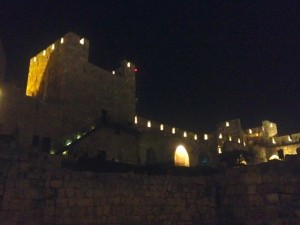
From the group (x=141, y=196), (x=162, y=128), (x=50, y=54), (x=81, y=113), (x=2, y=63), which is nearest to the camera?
(x=141, y=196)

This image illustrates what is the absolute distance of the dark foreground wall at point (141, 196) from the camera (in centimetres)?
885

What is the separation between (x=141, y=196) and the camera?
11.1 metres

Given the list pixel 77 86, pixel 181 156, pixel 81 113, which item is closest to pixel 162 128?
pixel 181 156

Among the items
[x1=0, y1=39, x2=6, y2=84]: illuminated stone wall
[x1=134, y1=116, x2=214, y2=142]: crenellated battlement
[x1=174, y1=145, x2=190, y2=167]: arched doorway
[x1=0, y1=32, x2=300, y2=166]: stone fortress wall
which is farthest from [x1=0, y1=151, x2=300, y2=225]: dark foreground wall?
[x1=174, y1=145, x2=190, y2=167]: arched doorway

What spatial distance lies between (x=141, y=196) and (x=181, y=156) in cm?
2332

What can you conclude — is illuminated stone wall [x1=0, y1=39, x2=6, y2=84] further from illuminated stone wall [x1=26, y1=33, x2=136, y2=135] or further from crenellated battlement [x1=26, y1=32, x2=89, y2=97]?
crenellated battlement [x1=26, y1=32, x2=89, y2=97]

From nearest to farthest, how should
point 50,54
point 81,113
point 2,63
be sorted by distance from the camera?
point 2,63
point 81,113
point 50,54

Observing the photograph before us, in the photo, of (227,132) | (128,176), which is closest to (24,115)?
(128,176)

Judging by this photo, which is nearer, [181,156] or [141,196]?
[141,196]

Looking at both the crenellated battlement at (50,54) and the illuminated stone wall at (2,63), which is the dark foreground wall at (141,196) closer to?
the illuminated stone wall at (2,63)

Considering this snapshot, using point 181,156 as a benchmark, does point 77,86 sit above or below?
above

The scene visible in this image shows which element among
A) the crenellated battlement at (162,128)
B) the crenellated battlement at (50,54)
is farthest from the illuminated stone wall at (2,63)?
the crenellated battlement at (162,128)

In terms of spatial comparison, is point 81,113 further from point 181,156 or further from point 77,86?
point 181,156

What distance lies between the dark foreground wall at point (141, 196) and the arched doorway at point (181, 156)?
20757 mm
